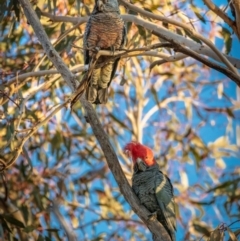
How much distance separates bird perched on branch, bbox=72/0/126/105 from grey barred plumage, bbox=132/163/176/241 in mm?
544

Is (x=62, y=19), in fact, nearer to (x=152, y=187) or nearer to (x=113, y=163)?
(x=152, y=187)

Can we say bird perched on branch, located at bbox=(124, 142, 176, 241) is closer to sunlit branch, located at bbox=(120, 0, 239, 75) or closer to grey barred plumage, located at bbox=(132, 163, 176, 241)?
grey barred plumage, located at bbox=(132, 163, 176, 241)

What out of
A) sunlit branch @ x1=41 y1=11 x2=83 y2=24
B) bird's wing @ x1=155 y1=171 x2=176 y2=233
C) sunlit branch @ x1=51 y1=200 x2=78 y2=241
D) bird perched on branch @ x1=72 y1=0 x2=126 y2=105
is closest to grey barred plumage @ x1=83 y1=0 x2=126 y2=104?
bird perched on branch @ x1=72 y1=0 x2=126 y2=105

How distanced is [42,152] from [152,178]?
204 cm

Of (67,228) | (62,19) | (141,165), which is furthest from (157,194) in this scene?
(62,19)

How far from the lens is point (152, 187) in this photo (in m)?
3.44

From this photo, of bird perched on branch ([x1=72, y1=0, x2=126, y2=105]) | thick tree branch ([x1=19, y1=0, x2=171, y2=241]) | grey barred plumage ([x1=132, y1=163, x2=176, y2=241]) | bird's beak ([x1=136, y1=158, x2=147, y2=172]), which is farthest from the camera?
bird's beak ([x1=136, y1=158, x2=147, y2=172])

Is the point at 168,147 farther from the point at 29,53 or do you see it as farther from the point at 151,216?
the point at 151,216

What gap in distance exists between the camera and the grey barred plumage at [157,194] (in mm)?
3322

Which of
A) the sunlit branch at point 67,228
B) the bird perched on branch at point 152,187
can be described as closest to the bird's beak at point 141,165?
the bird perched on branch at point 152,187

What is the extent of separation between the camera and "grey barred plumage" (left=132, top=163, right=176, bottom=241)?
10.9 feet

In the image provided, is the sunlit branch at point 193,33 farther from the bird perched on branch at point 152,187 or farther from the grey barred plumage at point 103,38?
the bird perched on branch at point 152,187

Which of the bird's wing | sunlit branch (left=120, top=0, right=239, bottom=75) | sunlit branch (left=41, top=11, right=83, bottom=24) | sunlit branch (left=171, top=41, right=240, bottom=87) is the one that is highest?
sunlit branch (left=41, top=11, right=83, bottom=24)

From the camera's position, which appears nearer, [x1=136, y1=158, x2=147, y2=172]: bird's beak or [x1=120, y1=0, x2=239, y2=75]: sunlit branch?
[x1=120, y1=0, x2=239, y2=75]: sunlit branch
